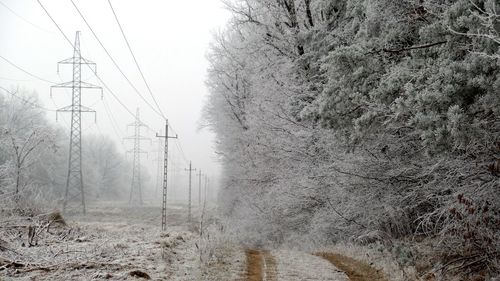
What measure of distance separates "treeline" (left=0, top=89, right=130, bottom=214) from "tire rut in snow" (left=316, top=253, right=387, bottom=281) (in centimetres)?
930

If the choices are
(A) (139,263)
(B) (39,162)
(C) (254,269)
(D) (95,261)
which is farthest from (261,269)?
(B) (39,162)

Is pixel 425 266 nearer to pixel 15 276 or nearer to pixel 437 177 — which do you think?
pixel 437 177

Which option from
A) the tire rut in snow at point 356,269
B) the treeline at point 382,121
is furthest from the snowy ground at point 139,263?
the treeline at point 382,121

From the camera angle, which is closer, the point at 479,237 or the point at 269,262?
the point at 479,237

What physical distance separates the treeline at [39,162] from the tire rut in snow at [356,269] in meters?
9.30

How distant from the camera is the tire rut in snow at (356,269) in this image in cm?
908

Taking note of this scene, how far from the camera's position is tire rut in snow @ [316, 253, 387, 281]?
908 cm

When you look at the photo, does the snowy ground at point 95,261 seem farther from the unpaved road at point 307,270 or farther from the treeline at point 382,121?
the treeline at point 382,121

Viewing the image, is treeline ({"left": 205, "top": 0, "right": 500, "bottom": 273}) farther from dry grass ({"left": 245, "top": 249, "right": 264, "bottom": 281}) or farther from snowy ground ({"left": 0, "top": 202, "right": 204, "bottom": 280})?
snowy ground ({"left": 0, "top": 202, "right": 204, "bottom": 280})

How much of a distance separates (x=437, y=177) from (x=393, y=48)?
2.84 metres

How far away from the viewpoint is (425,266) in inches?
340

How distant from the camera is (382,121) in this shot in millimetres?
8555

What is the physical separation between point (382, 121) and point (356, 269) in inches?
147

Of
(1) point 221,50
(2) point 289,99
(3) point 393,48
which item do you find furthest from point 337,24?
(1) point 221,50
